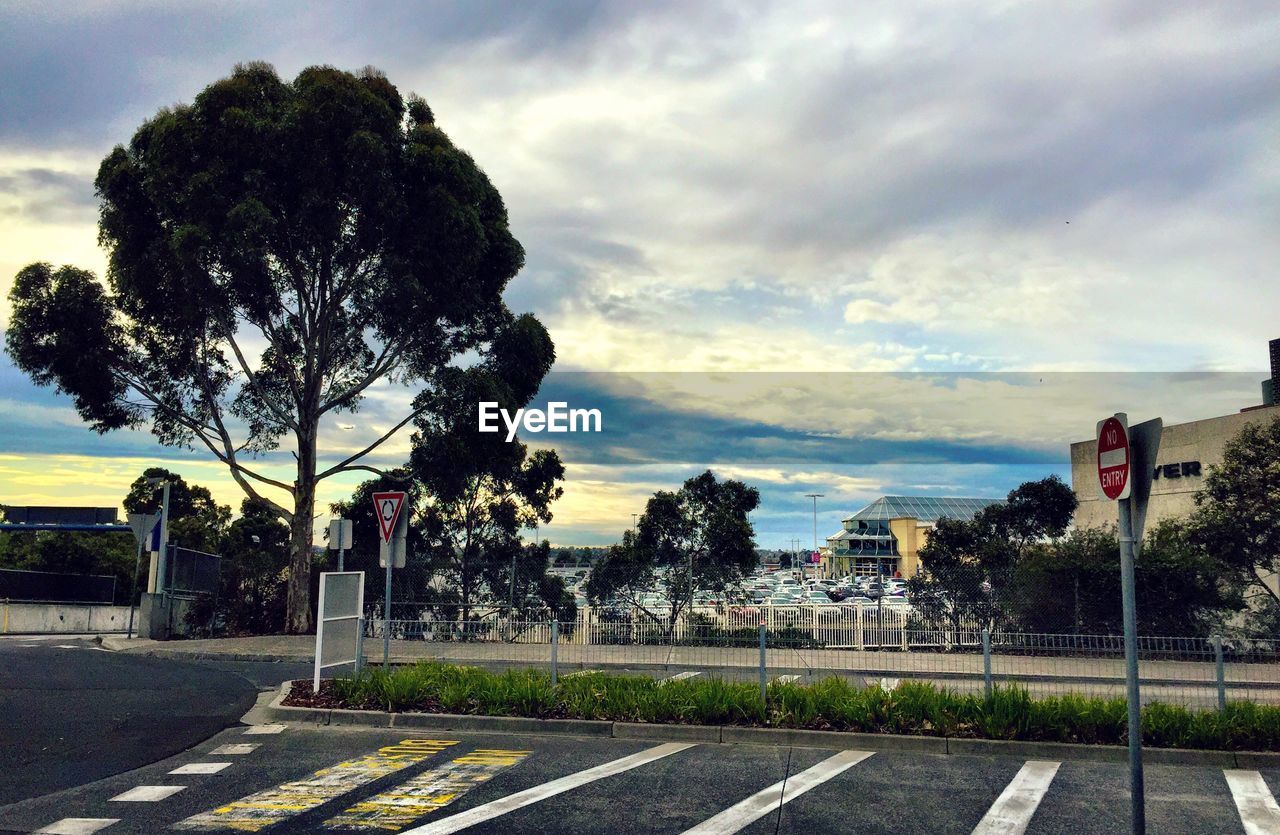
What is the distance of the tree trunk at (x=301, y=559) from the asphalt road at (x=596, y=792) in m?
16.9

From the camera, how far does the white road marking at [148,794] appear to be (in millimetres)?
8086

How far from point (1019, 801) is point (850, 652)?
11704 millimetres

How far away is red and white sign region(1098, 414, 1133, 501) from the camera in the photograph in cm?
690

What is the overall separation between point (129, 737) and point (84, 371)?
18.8m

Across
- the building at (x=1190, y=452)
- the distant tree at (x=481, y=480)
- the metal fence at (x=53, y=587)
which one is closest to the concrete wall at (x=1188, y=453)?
the building at (x=1190, y=452)

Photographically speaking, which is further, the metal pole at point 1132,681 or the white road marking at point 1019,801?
the white road marking at point 1019,801

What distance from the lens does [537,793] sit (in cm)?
830

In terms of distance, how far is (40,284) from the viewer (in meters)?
26.4

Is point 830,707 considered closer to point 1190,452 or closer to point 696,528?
point 696,528

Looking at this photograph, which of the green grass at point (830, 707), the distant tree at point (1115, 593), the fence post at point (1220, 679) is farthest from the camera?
the distant tree at point (1115, 593)

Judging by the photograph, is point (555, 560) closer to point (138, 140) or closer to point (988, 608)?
point (988, 608)

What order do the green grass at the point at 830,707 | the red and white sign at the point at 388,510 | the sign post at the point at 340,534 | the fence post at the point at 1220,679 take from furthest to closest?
1. the sign post at the point at 340,534
2. the red and white sign at the point at 388,510
3. the fence post at the point at 1220,679
4. the green grass at the point at 830,707

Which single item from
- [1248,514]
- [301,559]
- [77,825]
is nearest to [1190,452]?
[1248,514]

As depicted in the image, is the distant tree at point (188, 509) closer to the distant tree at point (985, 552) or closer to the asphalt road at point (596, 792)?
the distant tree at point (985, 552)
